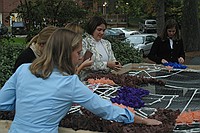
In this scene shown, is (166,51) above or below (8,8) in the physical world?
above

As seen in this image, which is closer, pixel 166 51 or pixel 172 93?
pixel 172 93

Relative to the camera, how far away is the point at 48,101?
228cm

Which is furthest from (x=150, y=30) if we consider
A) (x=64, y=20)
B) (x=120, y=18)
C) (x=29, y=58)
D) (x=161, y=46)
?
(x=29, y=58)

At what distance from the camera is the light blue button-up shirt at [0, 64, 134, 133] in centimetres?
227

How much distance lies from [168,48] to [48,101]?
11.8ft

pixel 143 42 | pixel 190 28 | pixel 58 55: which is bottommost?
pixel 143 42

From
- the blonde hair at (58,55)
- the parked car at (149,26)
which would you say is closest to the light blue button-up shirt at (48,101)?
the blonde hair at (58,55)

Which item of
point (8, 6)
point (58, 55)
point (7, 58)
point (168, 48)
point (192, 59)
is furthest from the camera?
point (8, 6)

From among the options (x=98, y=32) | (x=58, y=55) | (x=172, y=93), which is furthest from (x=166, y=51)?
(x=58, y=55)

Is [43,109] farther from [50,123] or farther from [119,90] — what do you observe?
[119,90]

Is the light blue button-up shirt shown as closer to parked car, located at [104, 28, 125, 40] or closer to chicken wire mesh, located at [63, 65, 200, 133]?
chicken wire mesh, located at [63, 65, 200, 133]

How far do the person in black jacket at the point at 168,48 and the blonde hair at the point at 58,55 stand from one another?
3357 millimetres

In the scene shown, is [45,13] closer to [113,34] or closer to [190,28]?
[190,28]

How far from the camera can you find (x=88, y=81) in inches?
161
